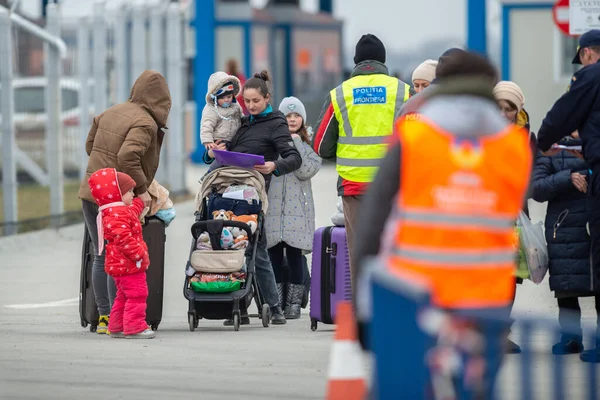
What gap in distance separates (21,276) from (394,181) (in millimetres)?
9268

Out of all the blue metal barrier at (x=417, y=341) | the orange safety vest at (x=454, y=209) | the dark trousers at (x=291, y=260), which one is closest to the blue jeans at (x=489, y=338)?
the blue metal barrier at (x=417, y=341)

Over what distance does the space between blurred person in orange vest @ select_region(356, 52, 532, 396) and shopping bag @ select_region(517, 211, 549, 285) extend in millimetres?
3924

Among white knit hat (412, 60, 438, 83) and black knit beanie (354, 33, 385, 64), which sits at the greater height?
black knit beanie (354, 33, 385, 64)

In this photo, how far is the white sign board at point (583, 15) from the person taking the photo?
36.0 feet

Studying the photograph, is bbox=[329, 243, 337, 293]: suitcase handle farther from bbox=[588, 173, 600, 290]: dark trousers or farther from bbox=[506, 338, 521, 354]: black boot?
bbox=[588, 173, 600, 290]: dark trousers

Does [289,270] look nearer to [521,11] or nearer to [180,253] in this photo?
[180,253]

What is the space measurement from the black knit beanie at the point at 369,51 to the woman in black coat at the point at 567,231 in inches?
48.0

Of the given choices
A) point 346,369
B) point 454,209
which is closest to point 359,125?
point 346,369

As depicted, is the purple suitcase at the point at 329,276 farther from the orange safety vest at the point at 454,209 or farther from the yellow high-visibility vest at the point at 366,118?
the orange safety vest at the point at 454,209

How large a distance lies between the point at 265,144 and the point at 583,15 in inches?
108

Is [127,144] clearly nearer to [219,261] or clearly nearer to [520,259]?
[219,261]

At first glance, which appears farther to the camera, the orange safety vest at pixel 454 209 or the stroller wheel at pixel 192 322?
the stroller wheel at pixel 192 322

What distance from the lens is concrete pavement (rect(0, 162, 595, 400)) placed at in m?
7.06

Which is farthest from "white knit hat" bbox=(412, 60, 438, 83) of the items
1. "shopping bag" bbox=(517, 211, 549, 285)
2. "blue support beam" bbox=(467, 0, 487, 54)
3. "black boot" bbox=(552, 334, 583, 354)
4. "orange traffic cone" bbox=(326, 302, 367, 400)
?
"blue support beam" bbox=(467, 0, 487, 54)
